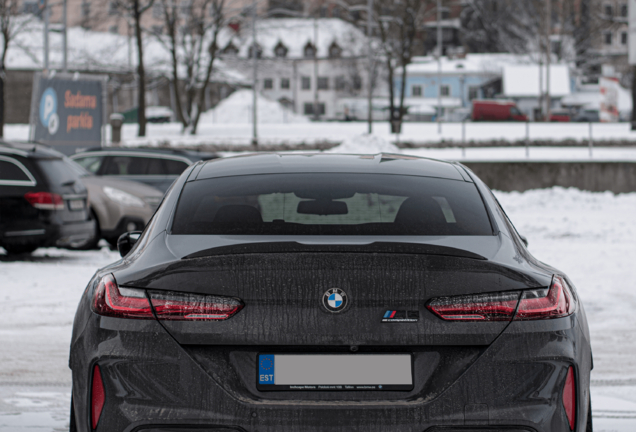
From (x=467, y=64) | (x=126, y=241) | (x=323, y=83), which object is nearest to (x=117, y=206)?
(x=126, y=241)

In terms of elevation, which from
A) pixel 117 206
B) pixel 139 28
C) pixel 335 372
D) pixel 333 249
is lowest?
pixel 117 206

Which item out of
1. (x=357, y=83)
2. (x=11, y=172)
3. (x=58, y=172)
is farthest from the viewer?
(x=357, y=83)

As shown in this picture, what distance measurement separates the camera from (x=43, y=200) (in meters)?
12.0

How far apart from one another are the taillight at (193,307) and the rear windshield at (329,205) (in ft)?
1.80

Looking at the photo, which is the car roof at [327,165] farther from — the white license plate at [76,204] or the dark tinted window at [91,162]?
the dark tinted window at [91,162]

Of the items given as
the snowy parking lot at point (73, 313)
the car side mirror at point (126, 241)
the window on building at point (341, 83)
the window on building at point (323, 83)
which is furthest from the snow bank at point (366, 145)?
the window on building at point (323, 83)

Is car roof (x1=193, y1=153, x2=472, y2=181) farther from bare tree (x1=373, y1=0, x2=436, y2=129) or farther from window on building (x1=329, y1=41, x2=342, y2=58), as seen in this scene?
window on building (x1=329, y1=41, x2=342, y2=58)

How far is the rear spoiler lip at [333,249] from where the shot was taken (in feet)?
10.5

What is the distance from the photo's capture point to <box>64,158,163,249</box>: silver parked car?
14242 mm

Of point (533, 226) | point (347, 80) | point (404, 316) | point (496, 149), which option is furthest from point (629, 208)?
point (347, 80)

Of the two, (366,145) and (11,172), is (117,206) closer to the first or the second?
(11,172)

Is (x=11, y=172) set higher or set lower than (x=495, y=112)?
higher

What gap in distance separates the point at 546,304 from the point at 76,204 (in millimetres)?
10096

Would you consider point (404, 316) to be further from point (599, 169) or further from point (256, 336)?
point (599, 169)
